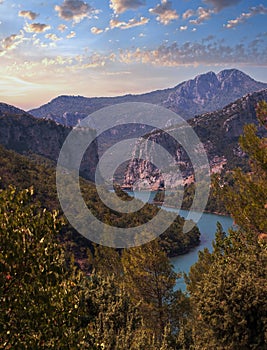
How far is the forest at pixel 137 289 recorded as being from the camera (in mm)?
7910

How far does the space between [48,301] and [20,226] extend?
1816 millimetres

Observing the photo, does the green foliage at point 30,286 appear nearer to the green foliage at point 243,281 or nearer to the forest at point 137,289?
the forest at point 137,289

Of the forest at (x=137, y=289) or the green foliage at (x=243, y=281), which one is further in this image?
the green foliage at (x=243, y=281)

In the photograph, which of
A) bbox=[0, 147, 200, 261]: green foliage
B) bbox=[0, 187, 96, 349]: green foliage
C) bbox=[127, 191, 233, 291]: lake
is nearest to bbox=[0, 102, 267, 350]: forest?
bbox=[0, 187, 96, 349]: green foliage

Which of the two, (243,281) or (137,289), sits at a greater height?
(137,289)

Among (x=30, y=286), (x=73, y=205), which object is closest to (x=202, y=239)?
(x=73, y=205)

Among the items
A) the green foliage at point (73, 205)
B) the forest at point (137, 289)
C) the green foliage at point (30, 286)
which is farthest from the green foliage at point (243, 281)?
the green foliage at point (73, 205)

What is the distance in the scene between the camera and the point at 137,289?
24797 millimetres

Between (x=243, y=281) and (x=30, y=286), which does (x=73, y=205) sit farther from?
(x=30, y=286)

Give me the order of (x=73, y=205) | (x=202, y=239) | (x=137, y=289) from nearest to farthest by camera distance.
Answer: (x=137, y=289) → (x=73, y=205) → (x=202, y=239)

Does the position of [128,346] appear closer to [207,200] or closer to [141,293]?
[141,293]

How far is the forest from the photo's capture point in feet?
26.0

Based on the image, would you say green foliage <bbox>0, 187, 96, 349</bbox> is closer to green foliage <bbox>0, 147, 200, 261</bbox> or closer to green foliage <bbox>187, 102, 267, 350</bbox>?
green foliage <bbox>187, 102, 267, 350</bbox>

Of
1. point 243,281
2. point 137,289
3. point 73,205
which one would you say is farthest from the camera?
point 73,205
